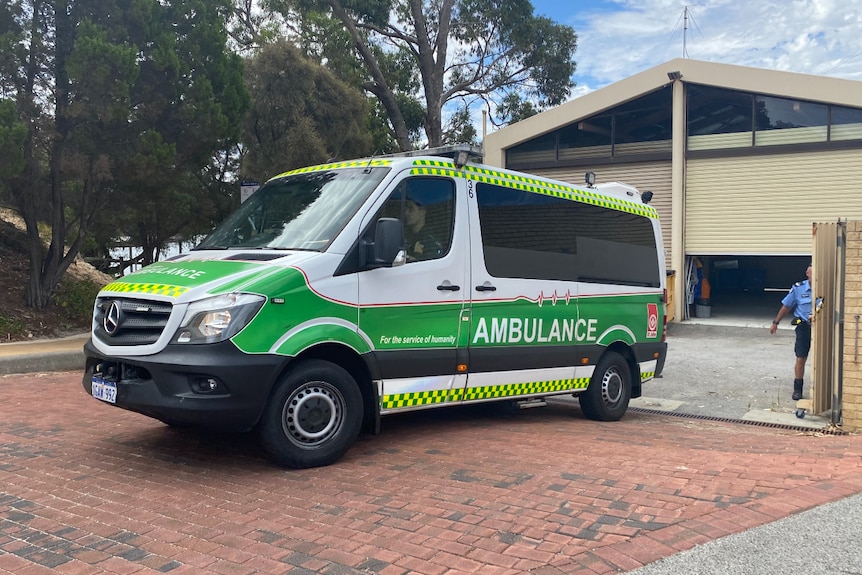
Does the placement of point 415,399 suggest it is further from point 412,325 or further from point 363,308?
point 363,308

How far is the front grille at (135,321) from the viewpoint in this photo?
4859 mm

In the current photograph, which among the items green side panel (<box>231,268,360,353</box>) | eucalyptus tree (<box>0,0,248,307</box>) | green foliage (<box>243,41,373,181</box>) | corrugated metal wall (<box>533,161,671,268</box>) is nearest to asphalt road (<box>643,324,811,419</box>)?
corrugated metal wall (<box>533,161,671,268</box>)

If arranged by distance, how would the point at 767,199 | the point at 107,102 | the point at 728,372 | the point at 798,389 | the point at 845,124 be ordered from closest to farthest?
1. the point at 798,389
2. the point at 107,102
3. the point at 728,372
4. the point at 845,124
5. the point at 767,199

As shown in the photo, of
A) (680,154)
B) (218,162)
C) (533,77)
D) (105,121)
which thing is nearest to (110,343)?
(105,121)

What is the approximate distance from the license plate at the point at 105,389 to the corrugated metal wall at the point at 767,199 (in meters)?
16.6

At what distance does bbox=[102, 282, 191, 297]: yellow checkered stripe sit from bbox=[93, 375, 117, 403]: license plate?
0.64m

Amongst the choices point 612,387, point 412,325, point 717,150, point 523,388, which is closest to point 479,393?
point 523,388

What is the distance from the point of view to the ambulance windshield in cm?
557

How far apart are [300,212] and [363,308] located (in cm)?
103

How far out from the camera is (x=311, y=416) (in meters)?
5.18

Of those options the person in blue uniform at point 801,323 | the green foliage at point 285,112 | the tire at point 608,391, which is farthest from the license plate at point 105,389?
the green foliage at point 285,112

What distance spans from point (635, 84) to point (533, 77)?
269 inches

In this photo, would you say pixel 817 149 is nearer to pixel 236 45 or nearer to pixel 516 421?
pixel 516 421

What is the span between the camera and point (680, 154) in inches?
749
